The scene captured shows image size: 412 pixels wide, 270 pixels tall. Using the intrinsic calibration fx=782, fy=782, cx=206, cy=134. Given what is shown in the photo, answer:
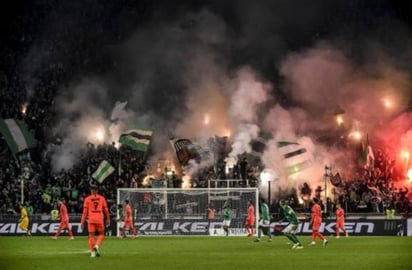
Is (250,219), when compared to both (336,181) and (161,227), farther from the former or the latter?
(336,181)

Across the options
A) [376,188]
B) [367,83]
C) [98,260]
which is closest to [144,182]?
[376,188]

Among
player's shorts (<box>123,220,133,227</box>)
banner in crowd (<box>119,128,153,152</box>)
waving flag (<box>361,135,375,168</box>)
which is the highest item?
banner in crowd (<box>119,128,153,152</box>)

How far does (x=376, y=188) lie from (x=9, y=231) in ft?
86.3

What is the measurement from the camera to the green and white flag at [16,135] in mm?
64688

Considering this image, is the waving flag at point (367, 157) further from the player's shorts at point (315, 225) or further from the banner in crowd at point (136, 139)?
the player's shorts at point (315, 225)

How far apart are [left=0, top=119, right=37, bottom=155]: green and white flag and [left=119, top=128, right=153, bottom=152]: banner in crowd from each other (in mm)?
7919

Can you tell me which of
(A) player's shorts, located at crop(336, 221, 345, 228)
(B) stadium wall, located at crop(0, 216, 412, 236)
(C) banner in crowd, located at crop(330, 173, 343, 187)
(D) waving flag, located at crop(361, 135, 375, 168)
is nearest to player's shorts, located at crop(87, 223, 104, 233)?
(A) player's shorts, located at crop(336, 221, 345, 228)

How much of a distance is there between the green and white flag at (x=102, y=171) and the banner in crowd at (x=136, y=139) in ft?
21.8

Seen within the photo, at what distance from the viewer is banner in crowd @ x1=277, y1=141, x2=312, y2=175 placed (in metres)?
68.1

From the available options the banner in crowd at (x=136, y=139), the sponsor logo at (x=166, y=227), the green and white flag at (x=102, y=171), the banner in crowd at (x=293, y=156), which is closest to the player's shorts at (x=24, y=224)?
the sponsor logo at (x=166, y=227)

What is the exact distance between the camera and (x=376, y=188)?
2240 inches

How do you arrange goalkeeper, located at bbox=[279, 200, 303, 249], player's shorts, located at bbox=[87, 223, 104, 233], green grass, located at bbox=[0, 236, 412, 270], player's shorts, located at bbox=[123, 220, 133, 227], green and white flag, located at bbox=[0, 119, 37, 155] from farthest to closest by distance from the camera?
green and white flag, located at bbox=[0, 119, 37, 155] → player's shorts, located at bbox=[123, 220, 133, 227] → goalkeeper, located at bbox=[279, 200, 303, 249] → player's shorts, located at bbox=[87, 223, 104, 233] → green grass, located at bbox=[0, 236, 412, 270]

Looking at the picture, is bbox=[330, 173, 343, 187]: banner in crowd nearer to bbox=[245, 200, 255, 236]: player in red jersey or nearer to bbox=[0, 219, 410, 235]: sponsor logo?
bbox=[0, 219, 410, 235]: sponsor logo

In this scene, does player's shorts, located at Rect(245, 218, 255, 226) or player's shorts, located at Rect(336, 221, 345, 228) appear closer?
player's shorts, located at Rect(336, 221, 345, 228)
